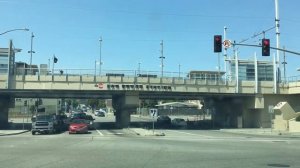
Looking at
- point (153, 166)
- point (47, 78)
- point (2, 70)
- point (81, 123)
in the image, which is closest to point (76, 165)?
point (153, 166)

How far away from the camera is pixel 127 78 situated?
183ft

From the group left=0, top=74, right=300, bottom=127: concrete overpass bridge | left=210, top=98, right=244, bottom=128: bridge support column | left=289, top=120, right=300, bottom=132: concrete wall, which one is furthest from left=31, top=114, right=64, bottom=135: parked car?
left=210, top=98, right=244, bottom=128: bridge support column

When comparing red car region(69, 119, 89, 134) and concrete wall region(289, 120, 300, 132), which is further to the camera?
concrete wall region(289, 120, 300, 132)

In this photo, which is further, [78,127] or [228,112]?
[228,112]

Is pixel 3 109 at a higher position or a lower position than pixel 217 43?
lower

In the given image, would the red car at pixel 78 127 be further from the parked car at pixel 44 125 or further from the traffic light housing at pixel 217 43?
the traffic light housing at pixel 217 43

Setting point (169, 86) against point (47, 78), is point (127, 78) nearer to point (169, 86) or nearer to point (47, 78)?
point (169, 86)

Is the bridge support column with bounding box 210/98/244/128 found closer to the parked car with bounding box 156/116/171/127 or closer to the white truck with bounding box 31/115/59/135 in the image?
the parked car with bounding box 156/116/171/127

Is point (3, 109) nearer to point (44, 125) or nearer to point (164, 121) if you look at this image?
point (44, 125)

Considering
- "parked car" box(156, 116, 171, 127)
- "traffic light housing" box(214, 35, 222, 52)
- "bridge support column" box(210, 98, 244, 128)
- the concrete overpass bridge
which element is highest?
"traffic light housing" box(214, 35, 222, 52)

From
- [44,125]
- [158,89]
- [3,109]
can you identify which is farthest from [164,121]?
[44,125]

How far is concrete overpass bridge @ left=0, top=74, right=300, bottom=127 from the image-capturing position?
174 ft

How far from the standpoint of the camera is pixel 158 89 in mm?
56562

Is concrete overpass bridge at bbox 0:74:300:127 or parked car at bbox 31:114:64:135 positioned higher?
concrete overpass bridge at bbox 0:74:300:127
